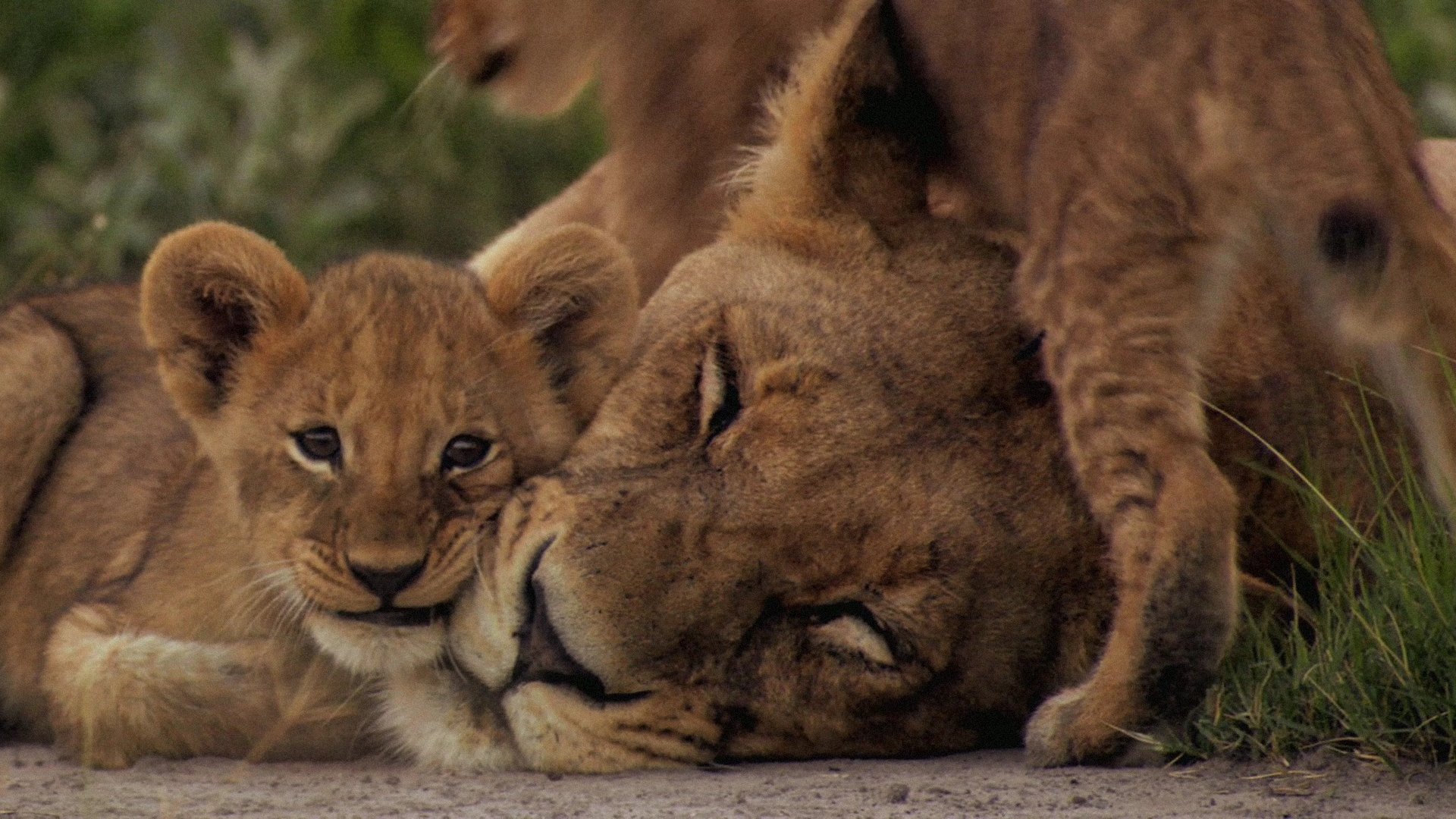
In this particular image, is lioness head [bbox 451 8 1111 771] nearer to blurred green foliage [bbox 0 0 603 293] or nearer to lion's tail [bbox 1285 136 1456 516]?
lion's tail [bbox 1285 136 1456 516]

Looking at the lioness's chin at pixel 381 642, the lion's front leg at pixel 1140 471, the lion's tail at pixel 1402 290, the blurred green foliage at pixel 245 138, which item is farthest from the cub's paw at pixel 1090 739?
the blurred green foliage at pixel 245 138

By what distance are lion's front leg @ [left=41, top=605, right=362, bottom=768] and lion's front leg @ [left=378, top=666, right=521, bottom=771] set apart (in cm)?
12

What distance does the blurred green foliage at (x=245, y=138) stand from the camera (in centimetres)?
613

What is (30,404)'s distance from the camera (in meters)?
3.60

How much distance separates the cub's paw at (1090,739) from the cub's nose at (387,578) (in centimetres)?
80

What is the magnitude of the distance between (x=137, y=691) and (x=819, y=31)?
138 cm

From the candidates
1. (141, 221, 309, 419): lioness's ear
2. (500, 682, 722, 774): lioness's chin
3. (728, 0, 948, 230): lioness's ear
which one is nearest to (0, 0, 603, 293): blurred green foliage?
(141, 221, 309, 419): lioness's ear

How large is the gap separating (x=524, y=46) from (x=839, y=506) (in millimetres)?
1243

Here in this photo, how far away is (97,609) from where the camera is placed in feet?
10.3

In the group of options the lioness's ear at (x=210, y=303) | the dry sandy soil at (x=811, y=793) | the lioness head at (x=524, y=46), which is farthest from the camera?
the lioness head at (x=524, y=46)

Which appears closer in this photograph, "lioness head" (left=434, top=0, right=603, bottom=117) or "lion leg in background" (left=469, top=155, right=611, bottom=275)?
"lioness head" (left=434, top=0, right=603, bottom=117)

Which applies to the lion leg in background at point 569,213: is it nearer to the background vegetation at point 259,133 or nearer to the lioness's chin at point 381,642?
the lioness's chin at point 381,642

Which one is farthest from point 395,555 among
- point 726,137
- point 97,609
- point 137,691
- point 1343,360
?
point 1343,360

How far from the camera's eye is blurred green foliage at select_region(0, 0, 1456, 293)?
241 inches
